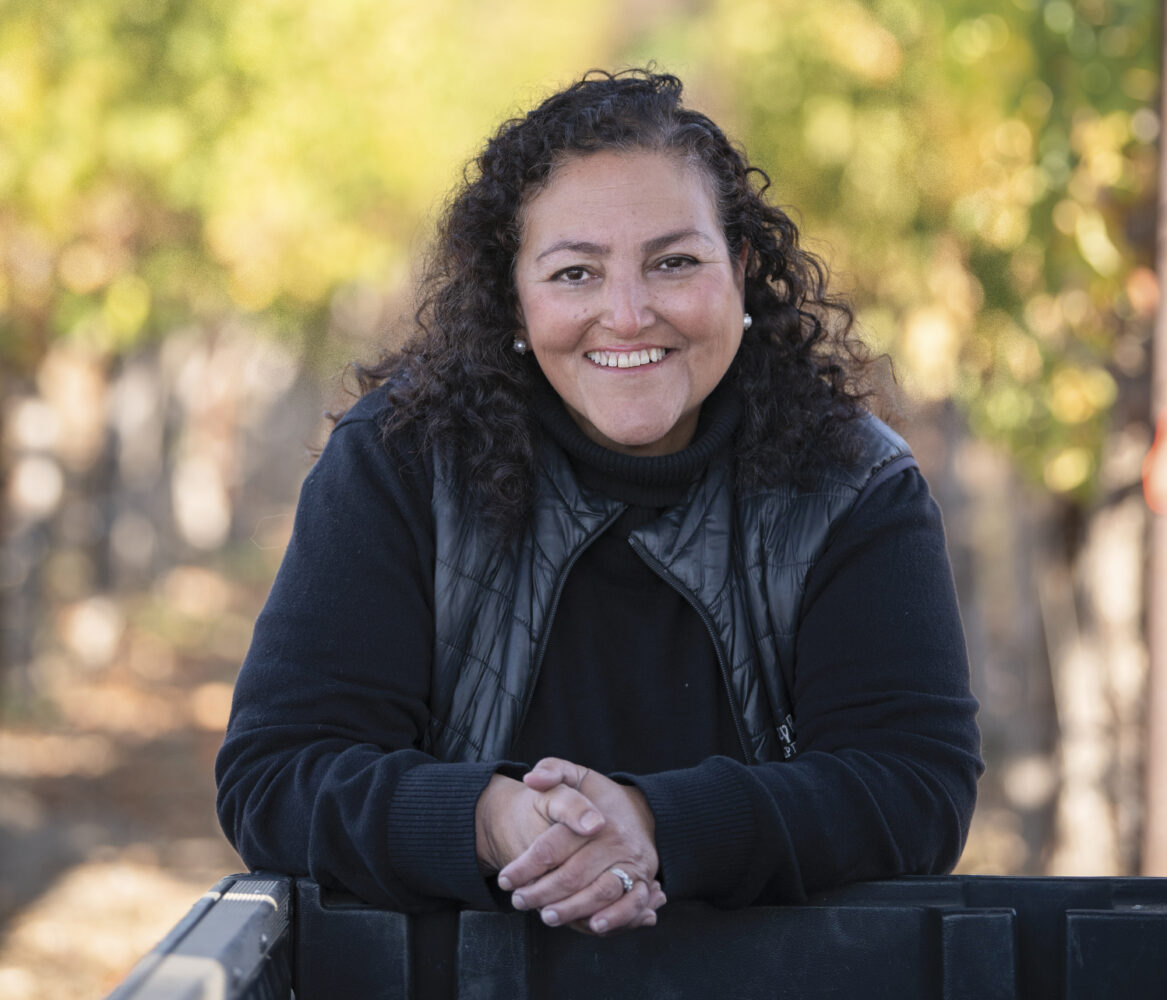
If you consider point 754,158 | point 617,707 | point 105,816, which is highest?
point 754,158

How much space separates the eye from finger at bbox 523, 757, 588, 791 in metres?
0.81

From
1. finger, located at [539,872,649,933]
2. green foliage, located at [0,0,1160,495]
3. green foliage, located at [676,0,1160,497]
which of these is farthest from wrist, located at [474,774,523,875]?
green foliage, located at [676,0,1160,497]

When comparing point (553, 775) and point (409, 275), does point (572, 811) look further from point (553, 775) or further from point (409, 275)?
point (409, 275)

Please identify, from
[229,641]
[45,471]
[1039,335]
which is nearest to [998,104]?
[1039,335]

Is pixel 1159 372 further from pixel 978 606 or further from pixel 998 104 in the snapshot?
pixel 978 606

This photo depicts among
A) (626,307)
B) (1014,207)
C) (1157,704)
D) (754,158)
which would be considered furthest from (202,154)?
(626,307)

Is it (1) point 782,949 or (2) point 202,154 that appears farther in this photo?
(2) point 202,154

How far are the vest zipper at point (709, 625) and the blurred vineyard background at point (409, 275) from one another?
0.86 m

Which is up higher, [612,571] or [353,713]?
[612,571]

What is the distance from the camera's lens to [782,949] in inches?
80.6

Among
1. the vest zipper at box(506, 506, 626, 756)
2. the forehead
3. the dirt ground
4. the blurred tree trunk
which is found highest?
the forehead

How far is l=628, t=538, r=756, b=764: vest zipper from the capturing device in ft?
7.96

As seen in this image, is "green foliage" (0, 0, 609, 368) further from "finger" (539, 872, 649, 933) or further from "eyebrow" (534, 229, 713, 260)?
"finger" (539, 872, 649, 933)

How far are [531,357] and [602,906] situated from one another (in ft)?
3.41
